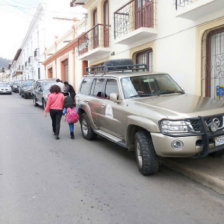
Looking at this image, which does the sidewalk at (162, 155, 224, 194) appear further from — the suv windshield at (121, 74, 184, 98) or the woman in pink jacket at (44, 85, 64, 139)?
the woman in pink jacket at (44, 85, 64, 139)

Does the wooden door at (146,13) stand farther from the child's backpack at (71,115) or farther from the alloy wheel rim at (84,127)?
the alloy wheel rim at (84,127)

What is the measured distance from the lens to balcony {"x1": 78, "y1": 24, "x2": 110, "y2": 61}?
1387 cm

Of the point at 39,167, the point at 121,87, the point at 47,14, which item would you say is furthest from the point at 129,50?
the point at 47,14

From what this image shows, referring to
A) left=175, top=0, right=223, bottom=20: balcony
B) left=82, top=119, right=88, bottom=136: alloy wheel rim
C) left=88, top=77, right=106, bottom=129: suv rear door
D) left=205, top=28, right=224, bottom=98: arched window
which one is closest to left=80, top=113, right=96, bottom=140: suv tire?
left=82, top=119, right=88, bottom=136: alloy wheel rim

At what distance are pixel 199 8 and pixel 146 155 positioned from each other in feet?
14.8

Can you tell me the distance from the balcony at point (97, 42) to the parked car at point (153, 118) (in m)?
7.49

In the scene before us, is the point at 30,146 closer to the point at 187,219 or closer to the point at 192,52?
the point at 187,219

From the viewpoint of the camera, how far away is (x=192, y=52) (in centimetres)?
812

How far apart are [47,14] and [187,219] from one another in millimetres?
28638

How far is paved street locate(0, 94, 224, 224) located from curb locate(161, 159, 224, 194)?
112 millimetres

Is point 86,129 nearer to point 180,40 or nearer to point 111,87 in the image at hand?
point 111,87

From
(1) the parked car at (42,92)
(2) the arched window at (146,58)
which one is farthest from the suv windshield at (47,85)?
(2) the arched window at (146,58)

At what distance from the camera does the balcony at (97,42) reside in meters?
13.9

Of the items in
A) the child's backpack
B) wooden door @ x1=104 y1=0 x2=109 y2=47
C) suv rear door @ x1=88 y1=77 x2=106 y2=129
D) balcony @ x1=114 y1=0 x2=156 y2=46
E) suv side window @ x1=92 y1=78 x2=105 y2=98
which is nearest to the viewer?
suv rear door @ x1=88 y1=77 x2=106 y2=129
